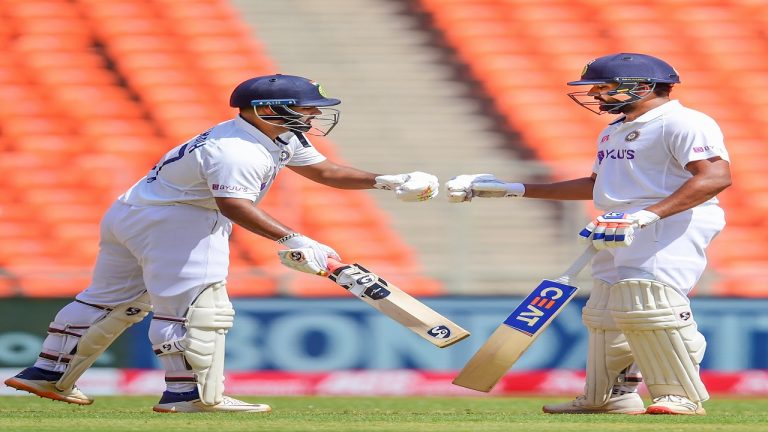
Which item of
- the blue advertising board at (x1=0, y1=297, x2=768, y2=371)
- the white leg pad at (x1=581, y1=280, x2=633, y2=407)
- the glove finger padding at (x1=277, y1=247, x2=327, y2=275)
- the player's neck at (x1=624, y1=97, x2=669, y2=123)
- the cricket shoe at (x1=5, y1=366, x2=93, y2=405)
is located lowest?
the blue advertising board at (x1=0, y1=297, x2=768, y2=371)

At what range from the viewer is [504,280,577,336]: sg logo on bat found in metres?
5.33

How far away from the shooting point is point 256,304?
→ 25.5 feet

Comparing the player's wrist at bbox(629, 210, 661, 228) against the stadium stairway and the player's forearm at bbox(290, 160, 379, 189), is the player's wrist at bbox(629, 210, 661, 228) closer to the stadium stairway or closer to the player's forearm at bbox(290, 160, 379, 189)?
the player's forearm at bbox(290, 160, 379, 189)

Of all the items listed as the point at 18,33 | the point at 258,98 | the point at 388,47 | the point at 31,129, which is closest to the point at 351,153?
the point at 388,47

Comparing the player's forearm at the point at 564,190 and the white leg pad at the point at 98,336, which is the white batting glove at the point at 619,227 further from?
the white leg pad at the point at 98,336

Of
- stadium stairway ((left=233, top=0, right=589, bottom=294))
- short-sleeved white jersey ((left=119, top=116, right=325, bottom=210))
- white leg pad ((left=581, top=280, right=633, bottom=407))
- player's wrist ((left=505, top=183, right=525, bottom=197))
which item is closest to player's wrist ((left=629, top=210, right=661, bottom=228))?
white leg pad ((left=581, top=280, right=633, bottom=407))

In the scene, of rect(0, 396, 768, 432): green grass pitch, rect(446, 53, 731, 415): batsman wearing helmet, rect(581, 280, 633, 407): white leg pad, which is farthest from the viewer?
rect(581, 280, 633, 407): white leg pad

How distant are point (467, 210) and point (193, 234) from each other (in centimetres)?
285

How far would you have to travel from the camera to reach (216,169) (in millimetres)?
5188

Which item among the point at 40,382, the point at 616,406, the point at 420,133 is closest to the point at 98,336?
the point at 40,382

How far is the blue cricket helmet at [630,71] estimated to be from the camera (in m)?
5.27

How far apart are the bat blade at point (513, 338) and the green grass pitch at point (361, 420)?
17cm

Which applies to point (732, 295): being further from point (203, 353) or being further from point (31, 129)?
point (31, 129)

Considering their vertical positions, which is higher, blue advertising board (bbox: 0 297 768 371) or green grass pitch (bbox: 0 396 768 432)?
green grass pitch (bbox: 0 396 768 432)
